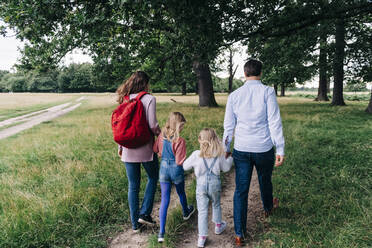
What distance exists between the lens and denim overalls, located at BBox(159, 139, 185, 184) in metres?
3.04

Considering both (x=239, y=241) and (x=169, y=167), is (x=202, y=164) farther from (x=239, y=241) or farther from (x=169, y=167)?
(x=239, y=241)

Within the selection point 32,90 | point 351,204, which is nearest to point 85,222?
point 351,204

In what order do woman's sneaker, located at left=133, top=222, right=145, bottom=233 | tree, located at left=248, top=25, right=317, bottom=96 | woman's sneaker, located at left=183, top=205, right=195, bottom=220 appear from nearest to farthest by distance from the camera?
1. woman's sneaker, located at left=133, top=222, right=145, bottom=233
2. woman's sneaker, located at left=183, top=205, right=195, bottom=220
3. tree, located at left=248, top=25, right=317, bottom=96

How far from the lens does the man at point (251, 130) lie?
110 inches

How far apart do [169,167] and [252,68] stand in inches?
63.6

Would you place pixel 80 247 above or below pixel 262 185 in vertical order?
below

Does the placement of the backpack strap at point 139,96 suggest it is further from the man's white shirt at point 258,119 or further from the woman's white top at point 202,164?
the man's white shirt at point 258,119

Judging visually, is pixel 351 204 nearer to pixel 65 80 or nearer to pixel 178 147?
pixel 178 147

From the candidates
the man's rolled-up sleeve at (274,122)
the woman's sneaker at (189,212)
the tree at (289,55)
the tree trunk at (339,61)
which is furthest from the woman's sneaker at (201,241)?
the tree trunk at (339,61)

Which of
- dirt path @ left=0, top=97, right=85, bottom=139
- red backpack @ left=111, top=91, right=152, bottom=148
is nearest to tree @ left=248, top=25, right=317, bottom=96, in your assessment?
red backpack @ left=111, top=91, right=152, bottom=148

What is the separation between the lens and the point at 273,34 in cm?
859

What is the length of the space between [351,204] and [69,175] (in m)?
5.02

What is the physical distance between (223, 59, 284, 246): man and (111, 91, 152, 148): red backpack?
1.07m

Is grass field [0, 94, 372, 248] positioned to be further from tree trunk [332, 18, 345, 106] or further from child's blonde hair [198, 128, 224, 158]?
tree trunk [332, 18, 345, 106]
